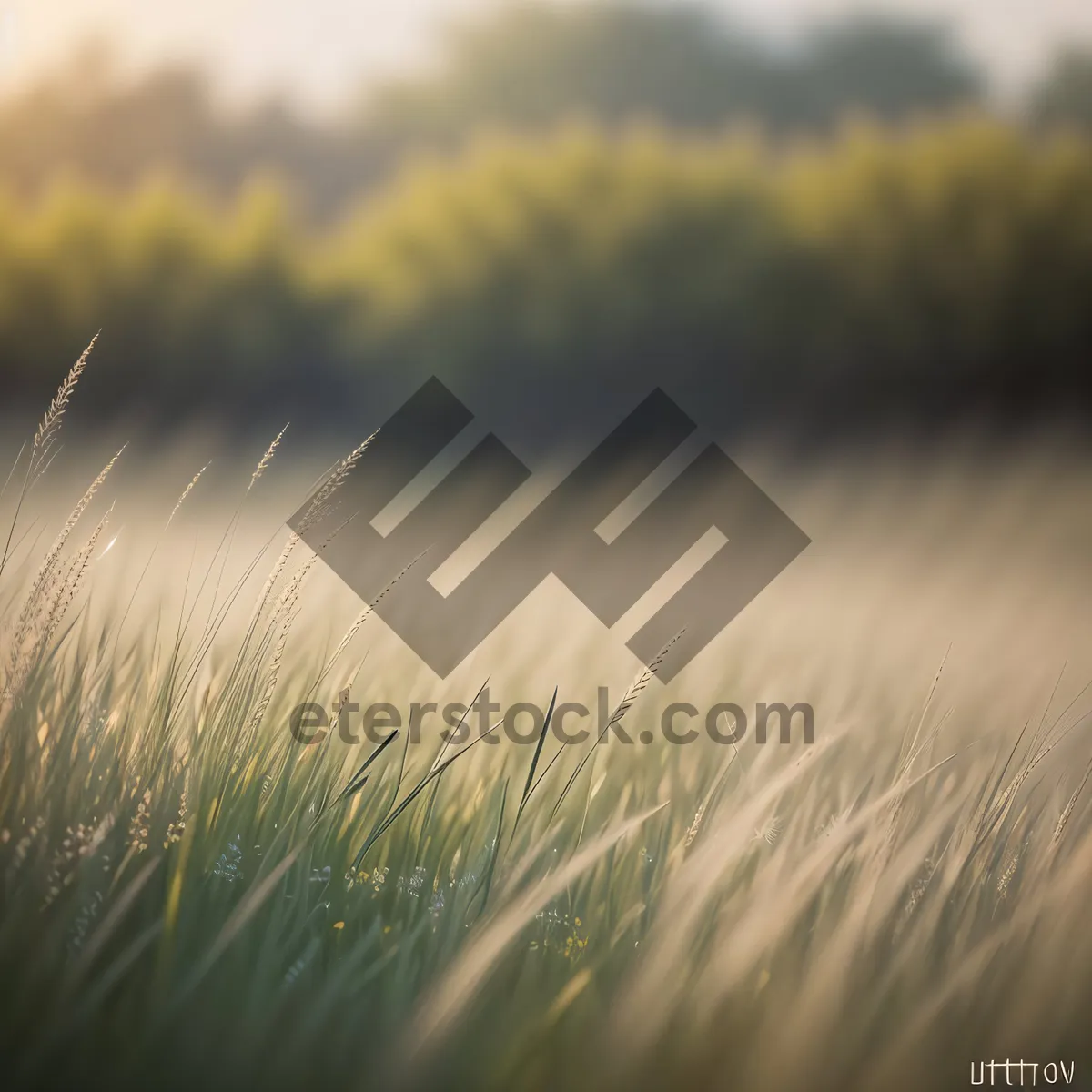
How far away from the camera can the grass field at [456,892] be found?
1017mm

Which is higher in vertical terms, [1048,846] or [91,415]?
[91,415]

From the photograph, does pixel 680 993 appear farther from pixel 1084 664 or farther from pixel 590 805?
pixel 1084 664

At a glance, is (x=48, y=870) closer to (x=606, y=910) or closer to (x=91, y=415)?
(x=606, y=910)

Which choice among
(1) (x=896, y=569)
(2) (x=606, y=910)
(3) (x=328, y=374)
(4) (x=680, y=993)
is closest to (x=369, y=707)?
(2) (x=606, y=910)

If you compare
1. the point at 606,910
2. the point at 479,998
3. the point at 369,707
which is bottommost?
the point at 479,998

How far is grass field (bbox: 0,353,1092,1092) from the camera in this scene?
1.02 m

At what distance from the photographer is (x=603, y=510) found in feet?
21.3

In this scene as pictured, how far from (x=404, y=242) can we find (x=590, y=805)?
10.7 meters

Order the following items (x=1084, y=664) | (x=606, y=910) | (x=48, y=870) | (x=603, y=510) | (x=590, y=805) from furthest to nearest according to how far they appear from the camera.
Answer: (x=603, y=510) → (x=1084, y=664) → (x=590, y=805) → (x=606, y=910) → (x=48, y=870)

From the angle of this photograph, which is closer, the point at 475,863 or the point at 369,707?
the point at 475,863

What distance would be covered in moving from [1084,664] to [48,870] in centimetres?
229

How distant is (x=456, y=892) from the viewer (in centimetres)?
120

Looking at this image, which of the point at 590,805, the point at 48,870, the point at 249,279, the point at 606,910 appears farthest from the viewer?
the point at 249,279

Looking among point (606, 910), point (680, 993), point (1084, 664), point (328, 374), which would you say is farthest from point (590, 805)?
point (328, 374)
